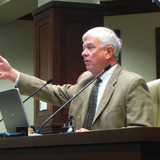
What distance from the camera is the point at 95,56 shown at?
2.63 meters

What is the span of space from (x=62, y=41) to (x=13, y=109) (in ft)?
8.00

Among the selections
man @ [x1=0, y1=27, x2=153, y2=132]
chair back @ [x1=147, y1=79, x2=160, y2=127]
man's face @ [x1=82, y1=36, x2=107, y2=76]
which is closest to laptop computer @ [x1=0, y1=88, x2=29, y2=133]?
man @ [x1=0, y1=27, x2=153, y2=132]

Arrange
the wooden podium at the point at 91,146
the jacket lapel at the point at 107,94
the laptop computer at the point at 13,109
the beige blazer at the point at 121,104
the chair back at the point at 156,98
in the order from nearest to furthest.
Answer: the wooden podium at the point at 91,146, the laptop computer at the point at 13,109, the beige blazer at the point at 121,104, the jacket lapel at the point at 107,94, the chair back at the point at 156,98

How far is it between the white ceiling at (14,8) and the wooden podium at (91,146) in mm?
3882

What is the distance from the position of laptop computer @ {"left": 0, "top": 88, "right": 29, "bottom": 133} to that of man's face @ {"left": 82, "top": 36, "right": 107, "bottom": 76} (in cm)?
73

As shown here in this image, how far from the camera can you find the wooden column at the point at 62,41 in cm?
443

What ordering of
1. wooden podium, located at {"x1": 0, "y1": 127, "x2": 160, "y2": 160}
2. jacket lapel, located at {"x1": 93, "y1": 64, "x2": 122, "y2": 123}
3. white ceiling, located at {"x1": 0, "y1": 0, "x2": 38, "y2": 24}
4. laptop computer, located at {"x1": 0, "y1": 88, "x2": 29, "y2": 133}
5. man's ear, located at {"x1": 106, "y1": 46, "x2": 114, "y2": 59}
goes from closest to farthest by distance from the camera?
wooden podium, located at {"x1": 0, "y1": 127, "x2": 160, "y2": 160} → laptop computer, located at {"x1": 0, "y1": 88, "x2": 29, "y2": 133} → jacket lapel, located at {"x1": 93, "y1": 64, "x2": 122, "y2": 123} → man's ear, located at {"x1": 106, "y1": 46, "x2": 114, "y2": 59} → white ceiling, located at {"x1": 0, "y1": 0, "x2": 38, "y2": 24}

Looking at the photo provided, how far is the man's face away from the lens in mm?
2621

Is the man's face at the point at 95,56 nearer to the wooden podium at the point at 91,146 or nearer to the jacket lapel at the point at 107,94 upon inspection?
the jacket lapel at the point at 107,94

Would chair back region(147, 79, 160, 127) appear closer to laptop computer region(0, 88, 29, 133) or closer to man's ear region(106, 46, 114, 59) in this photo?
man's ear region(106, 46, 114, 59)

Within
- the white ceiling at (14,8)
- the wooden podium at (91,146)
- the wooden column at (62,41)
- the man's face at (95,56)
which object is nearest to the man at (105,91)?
the man's face at (95,56)

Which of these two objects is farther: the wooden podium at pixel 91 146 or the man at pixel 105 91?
the man at pixel 105 91

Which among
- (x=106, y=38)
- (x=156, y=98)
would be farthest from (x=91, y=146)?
(x=106, y=38)

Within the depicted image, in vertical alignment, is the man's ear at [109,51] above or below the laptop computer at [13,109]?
above
